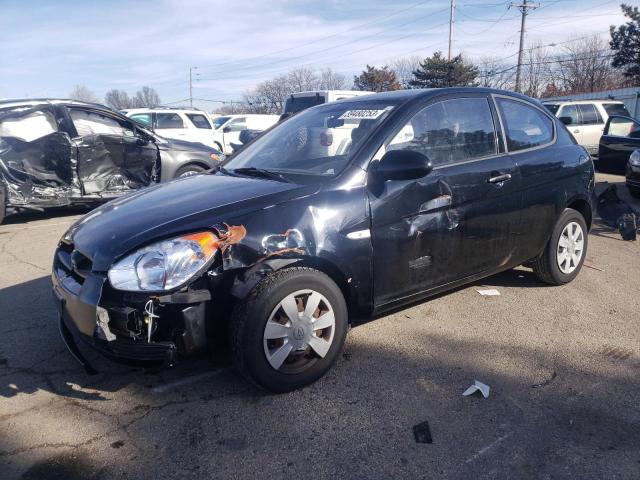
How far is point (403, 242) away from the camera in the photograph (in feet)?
10.5

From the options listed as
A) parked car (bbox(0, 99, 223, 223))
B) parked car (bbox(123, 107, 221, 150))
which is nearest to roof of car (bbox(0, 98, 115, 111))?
parked car (bbox(0, 99, 223, 223))

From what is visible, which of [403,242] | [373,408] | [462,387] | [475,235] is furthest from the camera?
[475,235]

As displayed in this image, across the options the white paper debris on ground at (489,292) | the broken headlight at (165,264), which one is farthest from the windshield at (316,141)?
the white paper debris on ground at (489,292)

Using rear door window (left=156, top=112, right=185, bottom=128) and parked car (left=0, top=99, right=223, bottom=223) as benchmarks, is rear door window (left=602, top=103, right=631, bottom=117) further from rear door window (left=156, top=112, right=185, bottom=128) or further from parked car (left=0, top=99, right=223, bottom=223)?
parked car (left=0, top=99, right=223, bottom=223)

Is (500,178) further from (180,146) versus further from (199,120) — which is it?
(199,120)

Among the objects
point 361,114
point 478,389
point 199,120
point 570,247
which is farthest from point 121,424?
point 199,120

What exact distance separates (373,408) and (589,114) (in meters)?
15.0

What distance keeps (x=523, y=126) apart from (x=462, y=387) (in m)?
2.34

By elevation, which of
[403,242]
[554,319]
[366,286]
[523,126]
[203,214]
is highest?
[523,126]

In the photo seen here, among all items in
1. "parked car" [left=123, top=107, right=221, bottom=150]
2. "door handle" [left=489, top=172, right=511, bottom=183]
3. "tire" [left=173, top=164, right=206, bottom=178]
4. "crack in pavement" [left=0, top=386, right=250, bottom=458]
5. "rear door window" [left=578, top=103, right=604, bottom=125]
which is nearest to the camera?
"crack in pavement" [left=0, top=386, right=250, bottom=458]

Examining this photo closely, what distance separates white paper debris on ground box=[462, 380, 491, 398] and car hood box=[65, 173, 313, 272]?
1467 millimetres

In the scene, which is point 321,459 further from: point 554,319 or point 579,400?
point 554,319

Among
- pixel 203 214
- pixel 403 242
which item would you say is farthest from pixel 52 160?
pixel 403 242

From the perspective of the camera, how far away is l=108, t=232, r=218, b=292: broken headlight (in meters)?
2.54
